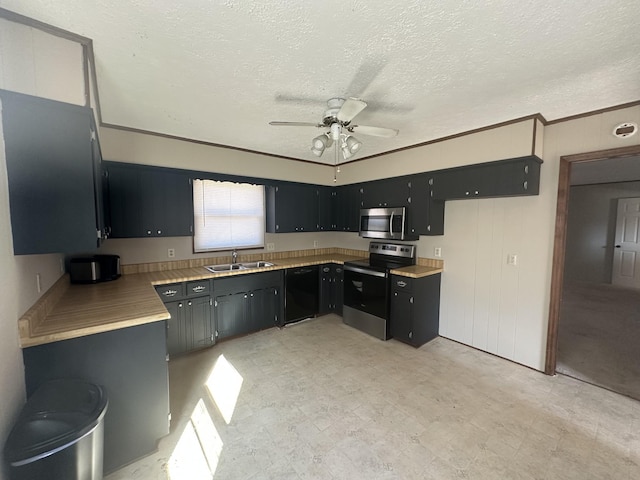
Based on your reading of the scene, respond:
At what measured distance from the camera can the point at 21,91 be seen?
1.33 metres

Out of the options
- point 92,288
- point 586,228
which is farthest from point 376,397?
point 586,228

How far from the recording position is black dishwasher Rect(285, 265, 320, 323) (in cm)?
391

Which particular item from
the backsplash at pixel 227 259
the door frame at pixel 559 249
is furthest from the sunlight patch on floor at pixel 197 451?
the door frame at pixel 559 249

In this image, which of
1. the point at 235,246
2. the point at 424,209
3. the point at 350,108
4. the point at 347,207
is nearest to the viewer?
the point at 350,108

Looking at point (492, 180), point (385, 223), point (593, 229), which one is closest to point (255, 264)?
point (385, 223)

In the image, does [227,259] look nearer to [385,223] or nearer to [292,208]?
[292,208]

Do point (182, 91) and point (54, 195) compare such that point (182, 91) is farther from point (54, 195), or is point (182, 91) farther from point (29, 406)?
point (29, 406)

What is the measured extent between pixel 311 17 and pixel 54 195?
65.0 inches

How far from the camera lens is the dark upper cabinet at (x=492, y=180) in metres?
2.63

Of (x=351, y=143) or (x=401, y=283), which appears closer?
(x=351, y=143)

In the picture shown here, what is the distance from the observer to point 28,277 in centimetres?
155

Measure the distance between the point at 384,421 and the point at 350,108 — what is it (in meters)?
2.37

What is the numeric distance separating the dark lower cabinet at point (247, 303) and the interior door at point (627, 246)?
7.96 metres

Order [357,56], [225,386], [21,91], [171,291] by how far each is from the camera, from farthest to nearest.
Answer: [171,291], [225,386], [357,56], [21,91]
